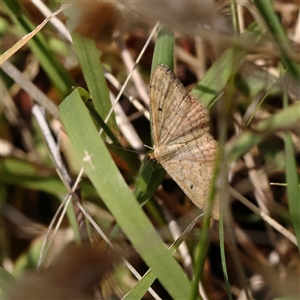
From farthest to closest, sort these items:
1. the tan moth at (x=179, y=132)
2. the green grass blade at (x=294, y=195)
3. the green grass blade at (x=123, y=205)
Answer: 1. the tan moth at (x=179, y=132)
2. the green grass blade at (x=294, y=195)
3. the green grass blade at (x=123, y=205)

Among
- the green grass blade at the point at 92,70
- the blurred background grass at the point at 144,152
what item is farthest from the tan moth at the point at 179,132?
the green grass blade at the point at 92,70

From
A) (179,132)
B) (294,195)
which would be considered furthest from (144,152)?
(294,195)

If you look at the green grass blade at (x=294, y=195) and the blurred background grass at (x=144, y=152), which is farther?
the green grass blade at (x=294, y=195)

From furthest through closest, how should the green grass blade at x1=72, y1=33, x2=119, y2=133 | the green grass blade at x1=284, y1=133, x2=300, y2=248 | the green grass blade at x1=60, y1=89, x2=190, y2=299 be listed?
the green grass blade at x1=72, y1=33, x2=119, y2=133 → the green grass blade at x1=284, y1=133, x2=300, y2=248 → the green grass blade at x1=60, y1=89, x2=190, y2=299

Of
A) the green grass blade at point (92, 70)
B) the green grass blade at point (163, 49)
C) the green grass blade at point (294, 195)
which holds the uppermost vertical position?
the green grass blade at point (92, 70)

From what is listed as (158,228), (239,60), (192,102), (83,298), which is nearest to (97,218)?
(158,228)

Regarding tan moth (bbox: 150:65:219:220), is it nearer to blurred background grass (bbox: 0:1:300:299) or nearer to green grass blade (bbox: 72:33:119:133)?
blurred background grass (bbox: 0:1:300:299)

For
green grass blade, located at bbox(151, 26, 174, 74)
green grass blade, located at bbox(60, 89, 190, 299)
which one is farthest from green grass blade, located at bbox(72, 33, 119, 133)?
green grass blade, located at bbox(60, 89, 190, 299)

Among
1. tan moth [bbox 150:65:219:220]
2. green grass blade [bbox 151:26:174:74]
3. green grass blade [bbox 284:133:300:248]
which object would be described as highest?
green grass blade [bbox 151:26:174:74]

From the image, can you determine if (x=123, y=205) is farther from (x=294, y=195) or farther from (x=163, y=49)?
(x=163, y=49)

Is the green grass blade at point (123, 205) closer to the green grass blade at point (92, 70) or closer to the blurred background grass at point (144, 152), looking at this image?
the blurred background grass at point (144, 152)
